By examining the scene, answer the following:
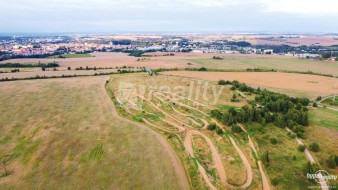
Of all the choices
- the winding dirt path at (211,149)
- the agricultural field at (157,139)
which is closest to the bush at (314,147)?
the agricultural field at (157,139)

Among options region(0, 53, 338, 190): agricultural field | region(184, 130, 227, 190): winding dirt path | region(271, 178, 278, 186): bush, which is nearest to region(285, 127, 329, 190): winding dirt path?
region(0, 53, 338, 190): agricultural field

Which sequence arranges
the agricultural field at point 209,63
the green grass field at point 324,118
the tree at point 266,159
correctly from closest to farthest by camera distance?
the tree at point 266,159, the green grass field at point 324,118, the agricultural field at point 209,63

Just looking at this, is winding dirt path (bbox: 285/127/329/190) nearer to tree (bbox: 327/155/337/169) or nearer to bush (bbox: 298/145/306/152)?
bush (bbox: 298/145/306/152)

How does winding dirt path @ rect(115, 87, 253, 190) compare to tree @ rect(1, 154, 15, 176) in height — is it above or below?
above

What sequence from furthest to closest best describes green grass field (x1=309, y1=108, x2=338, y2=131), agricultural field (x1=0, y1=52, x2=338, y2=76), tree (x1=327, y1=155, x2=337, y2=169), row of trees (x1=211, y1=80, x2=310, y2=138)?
agricultural field (x1=0, y1=52, x2=338, y2=76) → green grass field (x1=309, y1=108, x2=338, y2=131) → row of trees (x1=211, y1=80, x2=310, y2=138) → tree (x1=327, y1=155, x2=337, y2=169)

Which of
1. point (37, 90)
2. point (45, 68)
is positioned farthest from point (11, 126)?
point (45, 68)

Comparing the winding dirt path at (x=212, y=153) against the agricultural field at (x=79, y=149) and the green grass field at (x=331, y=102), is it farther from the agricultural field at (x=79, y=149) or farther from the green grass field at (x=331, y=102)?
the green grass field at (x=331, y=102)

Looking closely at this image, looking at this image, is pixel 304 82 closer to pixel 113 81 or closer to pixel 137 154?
pixel 113 81
